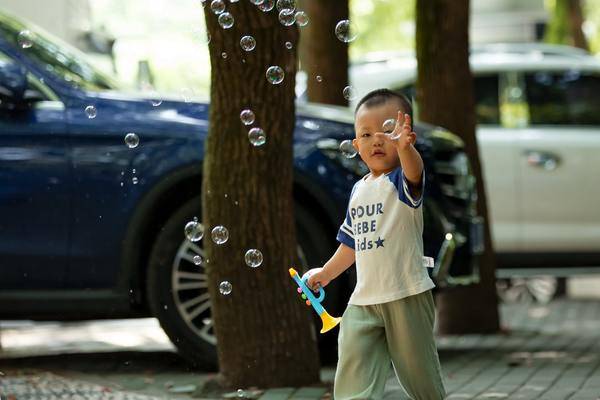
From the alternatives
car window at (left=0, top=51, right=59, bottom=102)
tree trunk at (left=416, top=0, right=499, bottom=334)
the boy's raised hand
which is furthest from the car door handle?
the boy's raised hand

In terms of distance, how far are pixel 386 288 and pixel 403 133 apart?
0.56m

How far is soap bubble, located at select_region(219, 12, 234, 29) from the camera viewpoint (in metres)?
6.11

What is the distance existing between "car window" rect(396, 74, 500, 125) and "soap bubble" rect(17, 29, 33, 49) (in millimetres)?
4523

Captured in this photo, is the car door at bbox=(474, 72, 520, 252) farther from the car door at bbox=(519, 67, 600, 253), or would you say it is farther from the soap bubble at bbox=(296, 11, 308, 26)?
the soap bubble at bbox=(296, 11, 308, 26)

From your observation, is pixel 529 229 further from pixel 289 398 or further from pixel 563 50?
pixel 289 398

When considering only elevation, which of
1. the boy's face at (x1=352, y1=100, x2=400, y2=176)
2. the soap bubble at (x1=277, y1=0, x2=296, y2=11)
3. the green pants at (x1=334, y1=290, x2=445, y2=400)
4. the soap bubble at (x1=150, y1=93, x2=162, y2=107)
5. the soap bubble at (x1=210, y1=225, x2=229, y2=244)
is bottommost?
the green pants at (x1=334, y1=290, x2=445, y2=400)

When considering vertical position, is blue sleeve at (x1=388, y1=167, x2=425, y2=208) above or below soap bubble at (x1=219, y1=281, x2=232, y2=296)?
above

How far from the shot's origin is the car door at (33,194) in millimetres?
7121

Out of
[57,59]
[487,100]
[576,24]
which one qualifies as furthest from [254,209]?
[576,24]

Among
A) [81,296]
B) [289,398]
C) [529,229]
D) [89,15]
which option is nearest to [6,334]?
[81,296]

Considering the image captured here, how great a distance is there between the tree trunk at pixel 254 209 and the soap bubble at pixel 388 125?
1596 millimetres

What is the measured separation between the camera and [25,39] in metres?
7.51

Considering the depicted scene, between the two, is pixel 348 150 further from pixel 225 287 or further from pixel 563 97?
pixel 563 97

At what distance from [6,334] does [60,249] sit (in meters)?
3.63
